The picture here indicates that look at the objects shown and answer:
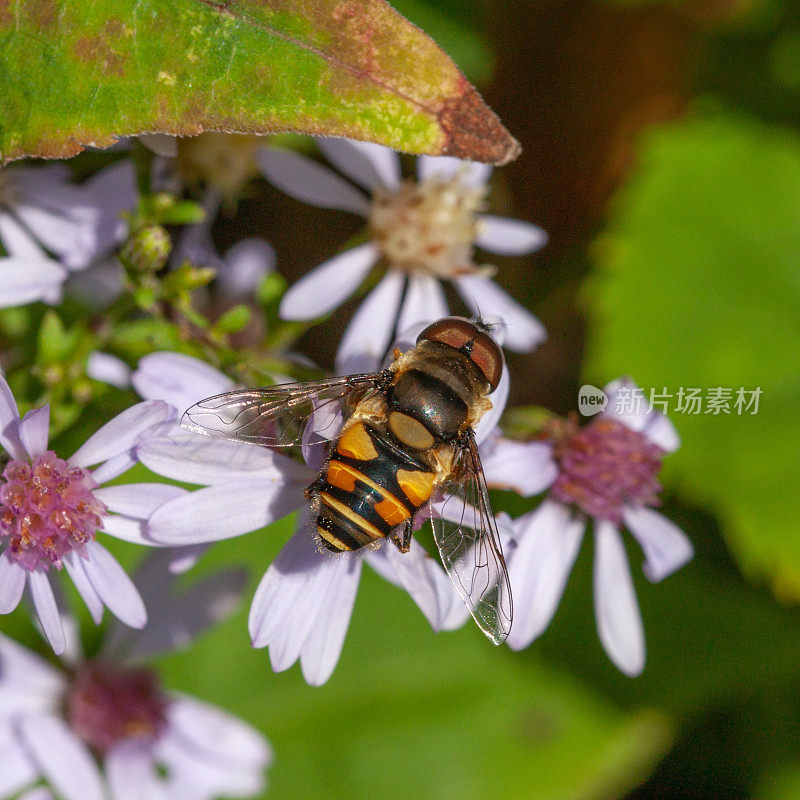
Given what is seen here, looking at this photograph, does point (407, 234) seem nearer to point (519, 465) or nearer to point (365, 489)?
point (519, 465)

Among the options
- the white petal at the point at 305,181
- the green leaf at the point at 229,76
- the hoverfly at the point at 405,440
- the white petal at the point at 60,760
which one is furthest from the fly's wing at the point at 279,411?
the white petal at the point at 60,760

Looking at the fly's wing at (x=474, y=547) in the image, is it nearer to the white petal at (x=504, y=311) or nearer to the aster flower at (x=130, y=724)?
the white petal at (x=504, y=311)

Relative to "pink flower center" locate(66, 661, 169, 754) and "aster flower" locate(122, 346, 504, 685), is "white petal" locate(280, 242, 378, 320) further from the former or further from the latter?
"pink flower center" locate(66, 661, 169, 754)

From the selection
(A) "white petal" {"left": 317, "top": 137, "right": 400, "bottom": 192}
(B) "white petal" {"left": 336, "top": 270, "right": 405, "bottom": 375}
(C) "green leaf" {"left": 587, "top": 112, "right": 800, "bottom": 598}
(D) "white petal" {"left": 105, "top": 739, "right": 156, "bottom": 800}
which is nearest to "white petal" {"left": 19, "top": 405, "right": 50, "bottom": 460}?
(B) "white petal" {"left": 336, "top": 270, "right": 405, "bottom": 375}

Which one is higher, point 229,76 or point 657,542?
point 229,76

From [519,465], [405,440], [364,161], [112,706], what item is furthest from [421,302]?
[112,706]

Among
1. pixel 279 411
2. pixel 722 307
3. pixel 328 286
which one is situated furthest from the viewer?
pixel 722 307

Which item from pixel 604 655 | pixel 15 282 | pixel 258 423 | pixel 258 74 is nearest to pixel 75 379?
pixel 15 282
